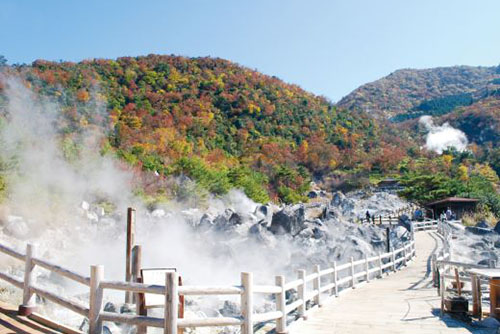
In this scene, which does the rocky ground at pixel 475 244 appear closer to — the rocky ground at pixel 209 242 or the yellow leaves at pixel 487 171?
the rocky ground at pixel 209 242

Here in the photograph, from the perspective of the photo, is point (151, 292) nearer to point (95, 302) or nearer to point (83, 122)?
point (95, 302)

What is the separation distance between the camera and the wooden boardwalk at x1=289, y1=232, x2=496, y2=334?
7127 millimetres

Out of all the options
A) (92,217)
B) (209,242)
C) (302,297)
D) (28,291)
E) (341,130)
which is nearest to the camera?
(28,291)

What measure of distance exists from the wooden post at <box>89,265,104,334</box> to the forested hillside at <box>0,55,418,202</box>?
36.3 meters

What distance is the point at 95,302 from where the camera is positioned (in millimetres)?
5359

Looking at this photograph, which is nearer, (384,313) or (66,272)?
(66,272)

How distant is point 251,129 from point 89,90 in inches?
1149

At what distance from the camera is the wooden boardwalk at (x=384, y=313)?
7.13 meters

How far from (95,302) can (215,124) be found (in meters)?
75.2

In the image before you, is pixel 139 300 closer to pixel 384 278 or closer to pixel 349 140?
pixel 384 278

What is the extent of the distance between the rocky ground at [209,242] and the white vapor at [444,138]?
91517mm

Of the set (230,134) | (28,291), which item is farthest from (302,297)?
(230,134)

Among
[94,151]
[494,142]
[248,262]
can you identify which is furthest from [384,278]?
[494,142]

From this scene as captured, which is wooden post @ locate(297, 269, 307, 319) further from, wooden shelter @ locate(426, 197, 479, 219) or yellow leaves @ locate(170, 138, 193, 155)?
yellow leaves @ locate(170, 138, 193, 155)
